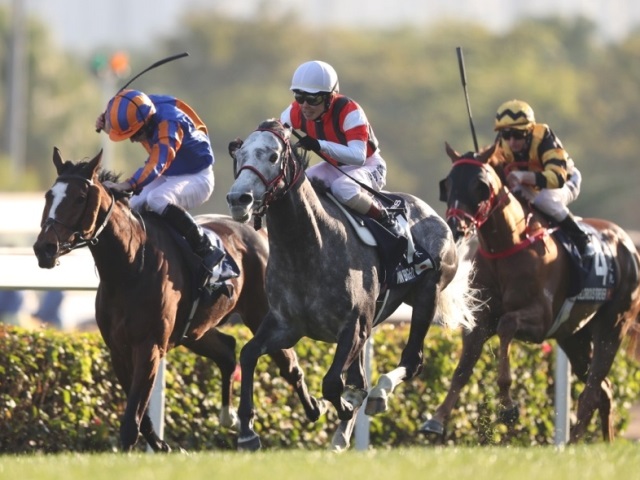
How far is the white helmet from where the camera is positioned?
7.77 m

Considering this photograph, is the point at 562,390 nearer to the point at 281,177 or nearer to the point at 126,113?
the point at 126,113

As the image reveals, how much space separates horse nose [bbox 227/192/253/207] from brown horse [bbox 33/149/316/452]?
1084mm

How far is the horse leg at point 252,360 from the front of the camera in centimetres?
724

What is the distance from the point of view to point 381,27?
93062 mm

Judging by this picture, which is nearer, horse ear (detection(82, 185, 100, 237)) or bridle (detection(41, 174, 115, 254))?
bridle (detection(41, 174, 115, 254))

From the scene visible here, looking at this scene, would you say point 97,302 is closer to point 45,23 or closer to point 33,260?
point 33,260

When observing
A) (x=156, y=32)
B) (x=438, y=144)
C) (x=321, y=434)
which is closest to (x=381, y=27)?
(x=156, y=32)

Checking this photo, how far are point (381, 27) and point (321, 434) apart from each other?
277ft

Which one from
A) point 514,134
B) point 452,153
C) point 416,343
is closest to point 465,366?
point 416,343

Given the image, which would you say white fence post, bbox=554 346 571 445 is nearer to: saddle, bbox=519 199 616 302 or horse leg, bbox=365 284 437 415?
saddle, bbox=519 199 616 302

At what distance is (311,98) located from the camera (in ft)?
25.7

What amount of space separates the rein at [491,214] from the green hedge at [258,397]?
77 centimetres

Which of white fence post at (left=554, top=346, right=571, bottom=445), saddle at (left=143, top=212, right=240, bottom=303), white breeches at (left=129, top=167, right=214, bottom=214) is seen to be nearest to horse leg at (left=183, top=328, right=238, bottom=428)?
saddle at (left=143, top=212, right=240, bottom=303)

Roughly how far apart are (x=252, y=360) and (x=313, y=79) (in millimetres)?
1468
